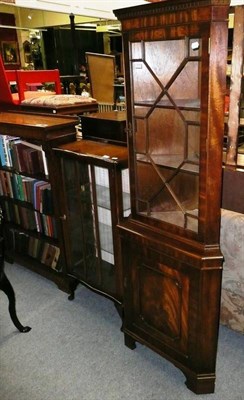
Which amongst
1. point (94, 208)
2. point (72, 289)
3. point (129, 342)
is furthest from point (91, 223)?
point (129, 342)

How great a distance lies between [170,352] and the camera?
1667mm

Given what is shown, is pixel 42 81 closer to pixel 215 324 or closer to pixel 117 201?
pixel 117 201

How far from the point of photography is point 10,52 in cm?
809

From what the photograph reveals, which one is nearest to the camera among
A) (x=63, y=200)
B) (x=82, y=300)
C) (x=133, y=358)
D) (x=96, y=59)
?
(x=133, y=358)

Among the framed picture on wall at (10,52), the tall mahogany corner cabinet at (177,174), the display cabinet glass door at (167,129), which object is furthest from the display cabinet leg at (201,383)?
the framed picture on wall at (10,52)

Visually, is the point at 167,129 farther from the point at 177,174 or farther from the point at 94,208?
the point at 94,208

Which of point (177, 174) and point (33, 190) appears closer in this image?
point (177, 174)

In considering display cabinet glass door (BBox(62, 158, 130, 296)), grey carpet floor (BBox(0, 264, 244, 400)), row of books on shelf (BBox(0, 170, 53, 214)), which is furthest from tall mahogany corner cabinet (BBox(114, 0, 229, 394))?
row of books on shelf (BBox(0, 170, 53, 214))

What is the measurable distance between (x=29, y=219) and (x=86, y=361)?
118 centimetres

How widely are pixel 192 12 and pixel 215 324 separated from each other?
125 centimetres

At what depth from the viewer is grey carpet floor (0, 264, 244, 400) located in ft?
5.43

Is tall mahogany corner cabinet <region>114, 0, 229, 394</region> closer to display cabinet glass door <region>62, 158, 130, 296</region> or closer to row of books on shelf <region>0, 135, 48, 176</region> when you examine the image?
display cabinet glass door <region>62, 158, 130, 296</region>

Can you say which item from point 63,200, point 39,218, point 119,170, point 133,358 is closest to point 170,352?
point 133,358

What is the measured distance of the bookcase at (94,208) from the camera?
1780 mm
